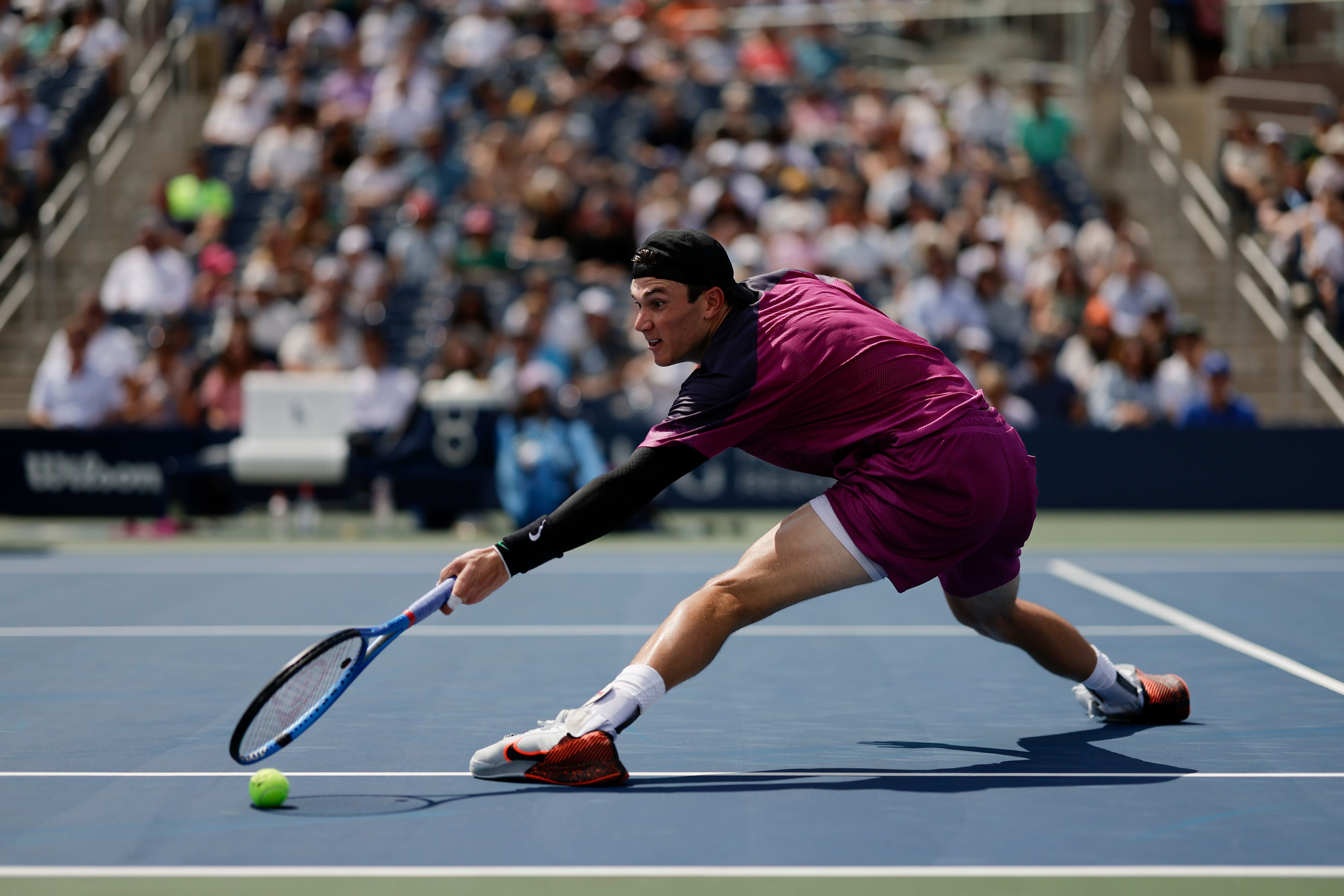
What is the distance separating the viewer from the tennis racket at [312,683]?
4.12 meters

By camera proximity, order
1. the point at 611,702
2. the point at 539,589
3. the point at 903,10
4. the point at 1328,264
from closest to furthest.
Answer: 1. the point at 611,702
2. the point at 539,589
3. the point at 1328,264
4. the point at 903,10

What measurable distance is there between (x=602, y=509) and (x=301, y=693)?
95 cm

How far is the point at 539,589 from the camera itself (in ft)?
30.3

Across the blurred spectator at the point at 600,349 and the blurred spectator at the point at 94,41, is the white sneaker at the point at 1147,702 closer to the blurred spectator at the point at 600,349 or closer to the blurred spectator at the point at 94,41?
the blurred spectator at the point at 600,349

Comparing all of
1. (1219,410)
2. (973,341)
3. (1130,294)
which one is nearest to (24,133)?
(973,341)

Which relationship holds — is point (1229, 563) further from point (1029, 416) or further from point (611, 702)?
point (611, 702)

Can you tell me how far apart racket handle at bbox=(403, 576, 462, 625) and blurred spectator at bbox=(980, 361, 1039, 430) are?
878 cm

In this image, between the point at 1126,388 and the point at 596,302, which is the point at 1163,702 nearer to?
the point at 1126,388

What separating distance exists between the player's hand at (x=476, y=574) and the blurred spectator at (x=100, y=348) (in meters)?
10.8

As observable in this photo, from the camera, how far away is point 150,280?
15.3 meters

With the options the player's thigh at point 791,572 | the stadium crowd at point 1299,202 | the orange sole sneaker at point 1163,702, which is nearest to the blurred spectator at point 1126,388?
the stadium crowd at point 1299,202

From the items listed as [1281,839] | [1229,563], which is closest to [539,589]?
[1229,563]

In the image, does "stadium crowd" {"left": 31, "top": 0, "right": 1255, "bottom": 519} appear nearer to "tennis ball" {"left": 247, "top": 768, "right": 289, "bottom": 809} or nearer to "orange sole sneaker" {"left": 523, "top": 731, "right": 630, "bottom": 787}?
"orange sole sneaker" {"left": 523, "top": 731, "right": 630, "bottom": 787}

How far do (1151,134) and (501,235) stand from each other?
7291mm
